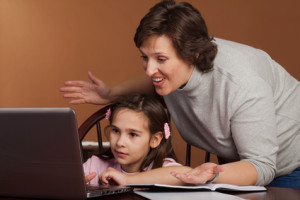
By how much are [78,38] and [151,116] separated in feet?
6.20

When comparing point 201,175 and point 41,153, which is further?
point 201,175

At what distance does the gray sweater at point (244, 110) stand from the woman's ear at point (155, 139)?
0.08m

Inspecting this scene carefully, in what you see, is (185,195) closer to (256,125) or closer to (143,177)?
(143,177)

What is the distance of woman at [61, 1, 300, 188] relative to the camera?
4.19ft

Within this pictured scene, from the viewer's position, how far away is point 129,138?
1.48 metres

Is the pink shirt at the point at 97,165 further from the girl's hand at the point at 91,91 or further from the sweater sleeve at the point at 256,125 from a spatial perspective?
the sweater sleeve at the point at 256,125

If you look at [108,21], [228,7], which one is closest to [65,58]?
[108,21]

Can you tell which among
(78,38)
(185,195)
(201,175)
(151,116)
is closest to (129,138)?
(151,116)

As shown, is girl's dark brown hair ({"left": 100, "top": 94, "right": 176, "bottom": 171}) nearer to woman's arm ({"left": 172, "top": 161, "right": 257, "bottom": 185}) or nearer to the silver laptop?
woman's arm ({"left": 172, "top": 161, "right": 257, "bottom": 185})

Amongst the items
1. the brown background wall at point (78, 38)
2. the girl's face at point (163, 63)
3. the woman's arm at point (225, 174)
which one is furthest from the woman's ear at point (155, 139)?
the brown background wall at point (78, 38)

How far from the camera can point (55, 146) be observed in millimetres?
753

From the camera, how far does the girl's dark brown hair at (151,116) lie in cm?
154

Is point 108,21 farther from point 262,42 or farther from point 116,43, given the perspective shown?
point 262,42

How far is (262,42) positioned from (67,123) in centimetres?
224
